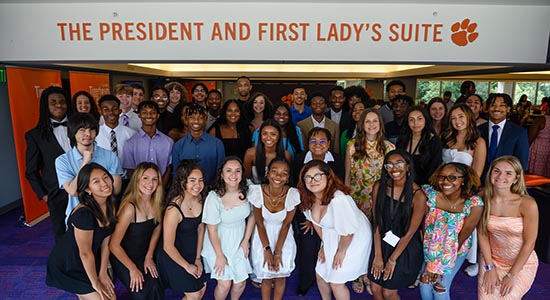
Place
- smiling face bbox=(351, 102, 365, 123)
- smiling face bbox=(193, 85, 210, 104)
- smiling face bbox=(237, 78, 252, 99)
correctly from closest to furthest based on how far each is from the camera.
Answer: smiling face bbox=(351, 102, 365, 123)
smiling face bbox=(237, 78, 252, 99)
smiling face bbox=(193, 85, 210, 104)

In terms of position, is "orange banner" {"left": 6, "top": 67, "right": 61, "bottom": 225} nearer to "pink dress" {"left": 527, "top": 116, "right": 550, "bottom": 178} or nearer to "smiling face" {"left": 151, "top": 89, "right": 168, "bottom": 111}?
"smiling face" {"left": 151, "top": 89, "right": 168, "bottom": 111}

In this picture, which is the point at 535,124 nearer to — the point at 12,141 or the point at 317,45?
the point at 317,45

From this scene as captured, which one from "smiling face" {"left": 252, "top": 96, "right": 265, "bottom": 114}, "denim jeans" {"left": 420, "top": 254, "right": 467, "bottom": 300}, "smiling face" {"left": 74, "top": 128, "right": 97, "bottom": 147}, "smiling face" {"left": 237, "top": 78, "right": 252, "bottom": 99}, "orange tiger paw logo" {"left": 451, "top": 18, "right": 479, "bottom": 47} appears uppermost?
"orange tiger paw logo" {"left": 451, "top": 18, "right": 479, "bottom": 47}

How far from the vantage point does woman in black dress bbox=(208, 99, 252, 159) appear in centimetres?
391

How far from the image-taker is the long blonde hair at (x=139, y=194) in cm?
278

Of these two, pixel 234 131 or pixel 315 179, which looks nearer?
pixel 315 179

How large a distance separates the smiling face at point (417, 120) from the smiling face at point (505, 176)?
87cm

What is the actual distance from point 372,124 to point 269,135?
3.12 feet

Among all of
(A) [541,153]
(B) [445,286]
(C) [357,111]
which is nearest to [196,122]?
(C) [357,111]

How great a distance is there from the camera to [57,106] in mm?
3691

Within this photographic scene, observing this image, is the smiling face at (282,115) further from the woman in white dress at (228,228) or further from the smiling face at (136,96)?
the smiling face at (136,96)

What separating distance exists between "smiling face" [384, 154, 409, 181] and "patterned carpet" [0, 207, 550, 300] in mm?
1285

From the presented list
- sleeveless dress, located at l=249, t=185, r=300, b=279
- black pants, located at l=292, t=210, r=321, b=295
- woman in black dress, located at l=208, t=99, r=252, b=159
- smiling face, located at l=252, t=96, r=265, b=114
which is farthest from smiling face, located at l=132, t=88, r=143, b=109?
black pants, located at l=292, t=210, r=321, b=295

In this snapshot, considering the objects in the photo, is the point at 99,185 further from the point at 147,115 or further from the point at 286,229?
the point at 286,229
